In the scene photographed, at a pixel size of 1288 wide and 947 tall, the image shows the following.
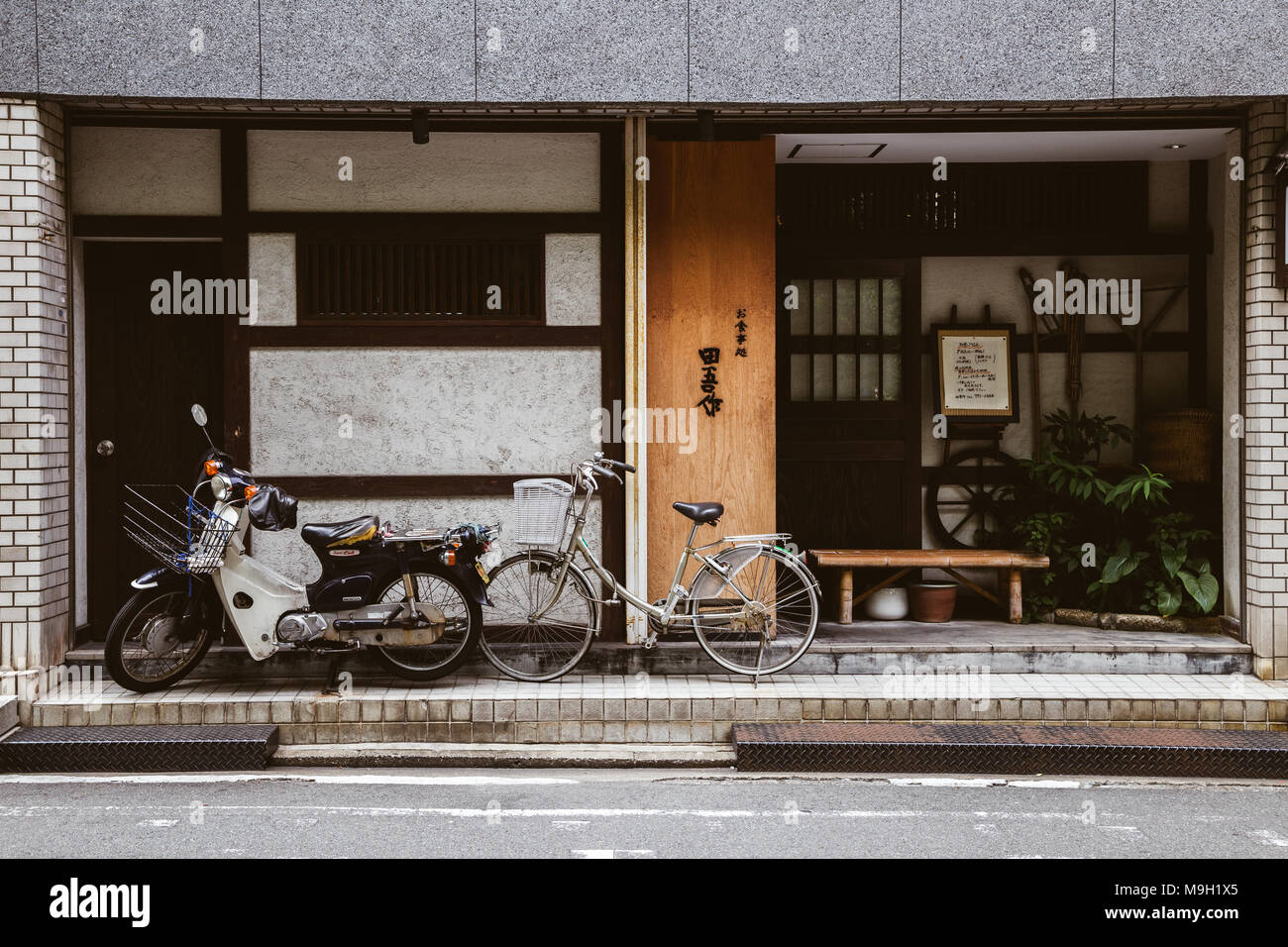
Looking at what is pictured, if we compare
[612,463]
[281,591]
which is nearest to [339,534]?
[281,591]

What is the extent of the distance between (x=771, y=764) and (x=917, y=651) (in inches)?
77.6

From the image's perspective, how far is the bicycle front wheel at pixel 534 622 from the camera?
8.45 m

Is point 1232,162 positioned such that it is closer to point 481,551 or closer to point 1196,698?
point 1196,698

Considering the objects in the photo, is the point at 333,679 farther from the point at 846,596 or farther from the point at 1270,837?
the point at 1270,837

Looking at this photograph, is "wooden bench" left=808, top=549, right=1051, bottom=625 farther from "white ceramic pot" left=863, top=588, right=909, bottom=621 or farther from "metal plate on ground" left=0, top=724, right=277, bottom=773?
"metal plate on ground" left=0, top=724, right=277, bottom=773

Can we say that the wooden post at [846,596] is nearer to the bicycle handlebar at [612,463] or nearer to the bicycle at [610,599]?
the bicycle at [610,599]

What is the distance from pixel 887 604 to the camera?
10.1 metres

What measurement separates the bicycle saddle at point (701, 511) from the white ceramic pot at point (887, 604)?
2309 millimetres

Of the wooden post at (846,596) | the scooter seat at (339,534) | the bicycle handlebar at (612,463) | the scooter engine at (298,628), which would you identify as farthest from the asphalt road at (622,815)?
the wooden post at (846,596)

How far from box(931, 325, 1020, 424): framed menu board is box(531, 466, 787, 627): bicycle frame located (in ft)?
9.24

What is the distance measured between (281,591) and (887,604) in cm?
509

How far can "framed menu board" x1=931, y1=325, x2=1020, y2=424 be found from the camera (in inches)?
413

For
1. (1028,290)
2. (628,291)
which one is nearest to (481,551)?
(628,291)

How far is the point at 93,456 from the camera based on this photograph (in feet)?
30.2
